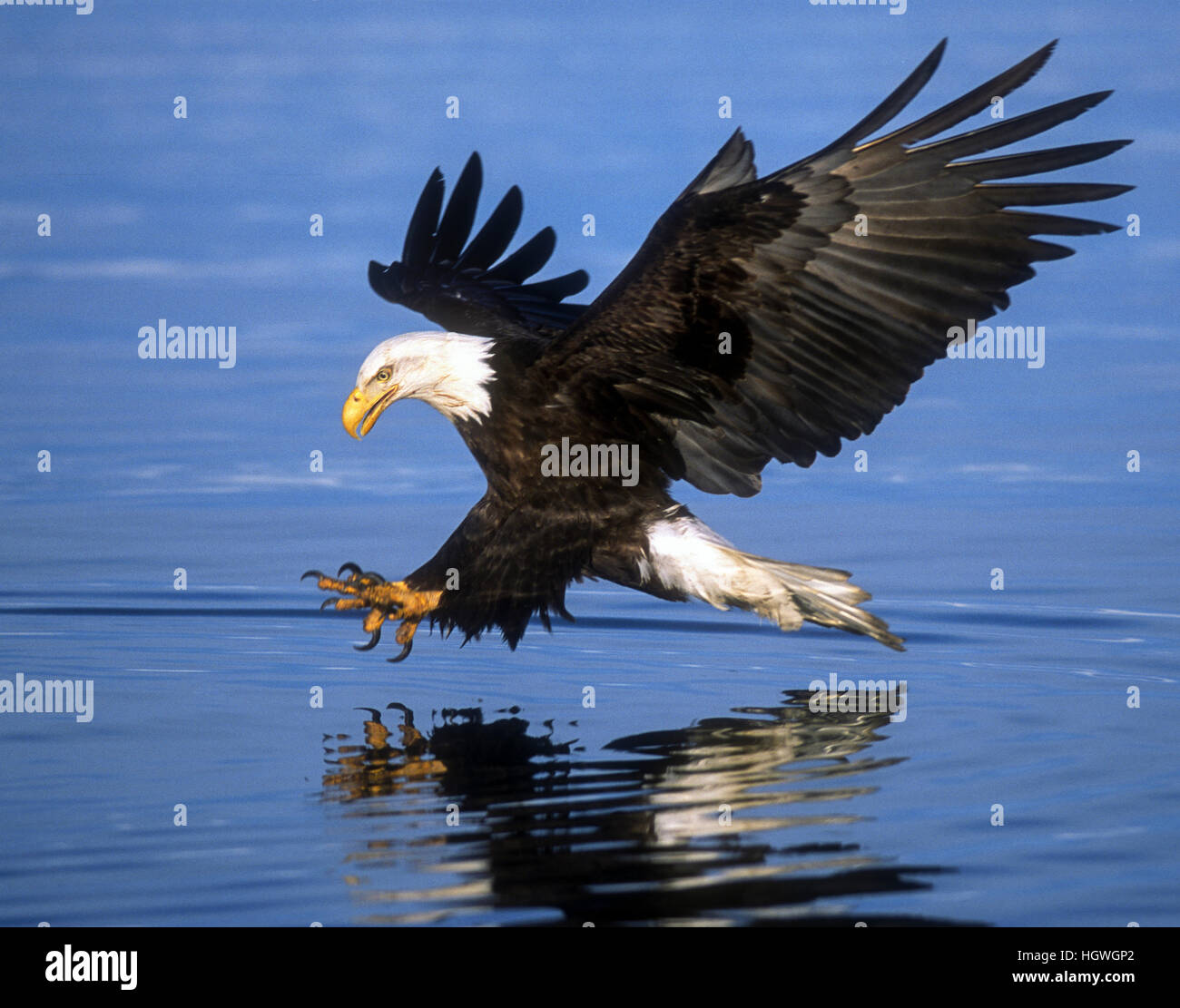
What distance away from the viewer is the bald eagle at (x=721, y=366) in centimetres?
538

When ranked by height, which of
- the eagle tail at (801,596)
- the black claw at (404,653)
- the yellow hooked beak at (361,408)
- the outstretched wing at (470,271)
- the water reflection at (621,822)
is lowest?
the water reflection at (621,822)

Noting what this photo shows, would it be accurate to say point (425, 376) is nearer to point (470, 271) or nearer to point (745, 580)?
point (745, 580)

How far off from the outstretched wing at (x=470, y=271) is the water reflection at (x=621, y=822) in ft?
7.33

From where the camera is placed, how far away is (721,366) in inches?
231

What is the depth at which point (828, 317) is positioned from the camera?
577cm

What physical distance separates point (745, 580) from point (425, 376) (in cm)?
144

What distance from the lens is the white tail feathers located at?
5.91 m

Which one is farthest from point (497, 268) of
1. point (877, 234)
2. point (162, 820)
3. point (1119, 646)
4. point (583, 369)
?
point (162, 820)

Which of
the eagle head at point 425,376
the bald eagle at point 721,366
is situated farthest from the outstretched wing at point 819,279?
the eagle head at point 425,376

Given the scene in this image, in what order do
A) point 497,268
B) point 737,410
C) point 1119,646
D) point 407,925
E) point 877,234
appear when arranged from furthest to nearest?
1. point 497,268
2. point 1119,646
3. point 737,410
4. point 877,234
5. point 407,925

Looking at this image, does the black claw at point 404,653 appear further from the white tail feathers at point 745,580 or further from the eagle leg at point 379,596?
the white tail feathers at point 745,580

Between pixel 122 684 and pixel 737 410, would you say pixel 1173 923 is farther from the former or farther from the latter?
pixel 122 684

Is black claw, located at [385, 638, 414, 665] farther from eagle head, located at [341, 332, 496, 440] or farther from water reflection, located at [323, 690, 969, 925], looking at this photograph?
eagle head, located at [341, 332, 496, 440]

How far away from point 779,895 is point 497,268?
184 inches
